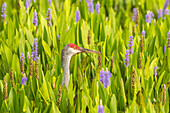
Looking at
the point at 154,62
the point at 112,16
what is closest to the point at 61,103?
the point at 154,62

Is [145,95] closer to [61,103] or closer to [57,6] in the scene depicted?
[61,103]

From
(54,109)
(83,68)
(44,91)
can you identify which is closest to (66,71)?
(44,91)

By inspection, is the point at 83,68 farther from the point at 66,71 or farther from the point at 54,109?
the point at 54,109

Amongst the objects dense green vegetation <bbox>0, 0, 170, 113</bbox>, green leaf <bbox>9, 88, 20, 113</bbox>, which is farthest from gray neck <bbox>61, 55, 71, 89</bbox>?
green leaf <bbox>9, 88, 20, 113</bbox>

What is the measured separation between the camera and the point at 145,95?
8.21 feet

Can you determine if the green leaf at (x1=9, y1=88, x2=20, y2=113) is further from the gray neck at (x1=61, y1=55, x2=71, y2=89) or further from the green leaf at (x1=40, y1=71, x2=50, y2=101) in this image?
the gray neck at (x1=61, y1=55, x2=71, y2=89)

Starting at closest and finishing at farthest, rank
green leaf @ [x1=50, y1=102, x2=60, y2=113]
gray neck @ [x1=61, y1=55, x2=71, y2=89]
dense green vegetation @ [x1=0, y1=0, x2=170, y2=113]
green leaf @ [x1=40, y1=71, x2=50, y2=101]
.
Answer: green leaf @ [x1=50, y1=102, x2=60, y2=113], dense green vegetation @ [x1=0, y1=0, x2=170, y2=113], green leaf @ [x1=40, y1=71, x2=50, y2=101], gray neck @ [x1=61, y1=55, x2=71, y2=89]

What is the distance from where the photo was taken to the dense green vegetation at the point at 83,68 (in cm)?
244

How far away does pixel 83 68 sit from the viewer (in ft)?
10.3

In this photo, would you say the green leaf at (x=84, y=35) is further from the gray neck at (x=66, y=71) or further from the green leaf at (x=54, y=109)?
the green leaf at (x=54, y=109)

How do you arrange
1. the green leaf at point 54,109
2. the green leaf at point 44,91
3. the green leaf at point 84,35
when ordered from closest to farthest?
the green leaf at point 54,109 → the green leaf at point 44,91 → the green leaf at point 84,35

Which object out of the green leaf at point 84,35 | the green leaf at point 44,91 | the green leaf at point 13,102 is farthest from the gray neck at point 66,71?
the green leaf at point 84,35

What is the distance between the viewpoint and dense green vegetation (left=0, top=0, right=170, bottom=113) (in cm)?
244

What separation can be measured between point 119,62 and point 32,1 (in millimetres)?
1807
